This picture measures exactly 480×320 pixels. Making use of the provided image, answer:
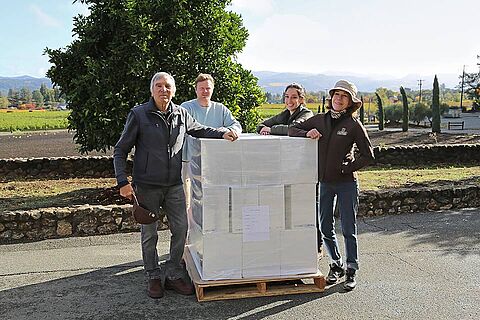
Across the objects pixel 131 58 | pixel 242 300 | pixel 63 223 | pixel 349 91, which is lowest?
pixel 242 300

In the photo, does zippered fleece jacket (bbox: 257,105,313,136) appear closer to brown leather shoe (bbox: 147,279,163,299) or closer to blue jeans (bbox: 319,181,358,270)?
blue jeans (bbox: 319,181,358,270)

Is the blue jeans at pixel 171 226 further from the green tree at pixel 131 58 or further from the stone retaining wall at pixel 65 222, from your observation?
the green tree at pixel 131 58

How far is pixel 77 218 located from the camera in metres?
7.39

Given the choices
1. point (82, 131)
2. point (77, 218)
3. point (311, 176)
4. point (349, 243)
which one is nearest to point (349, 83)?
point (311, 176)

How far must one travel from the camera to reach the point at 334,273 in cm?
544

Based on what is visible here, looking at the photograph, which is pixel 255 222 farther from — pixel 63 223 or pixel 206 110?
pixel 63 223

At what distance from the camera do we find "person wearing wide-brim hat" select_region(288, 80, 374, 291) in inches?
203

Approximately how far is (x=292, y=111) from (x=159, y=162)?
175 cm

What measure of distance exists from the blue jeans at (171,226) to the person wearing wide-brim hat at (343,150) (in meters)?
1.33

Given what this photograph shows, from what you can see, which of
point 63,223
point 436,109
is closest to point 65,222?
point 63,223

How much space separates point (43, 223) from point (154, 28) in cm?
367

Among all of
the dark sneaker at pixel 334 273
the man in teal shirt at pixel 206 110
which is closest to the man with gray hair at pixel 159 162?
the man in teal shirt at pixel 206 110

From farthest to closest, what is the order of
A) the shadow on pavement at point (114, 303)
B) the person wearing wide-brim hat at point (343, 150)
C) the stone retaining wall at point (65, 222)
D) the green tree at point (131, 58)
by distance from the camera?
the green tree at point (131, 58) < the stone retaining wall at point (65, 222) < the person wearing wide-brim hat at point (343, 150) < the shadow on pavement at point (114, 303)

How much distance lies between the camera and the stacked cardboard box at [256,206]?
16.1ft
